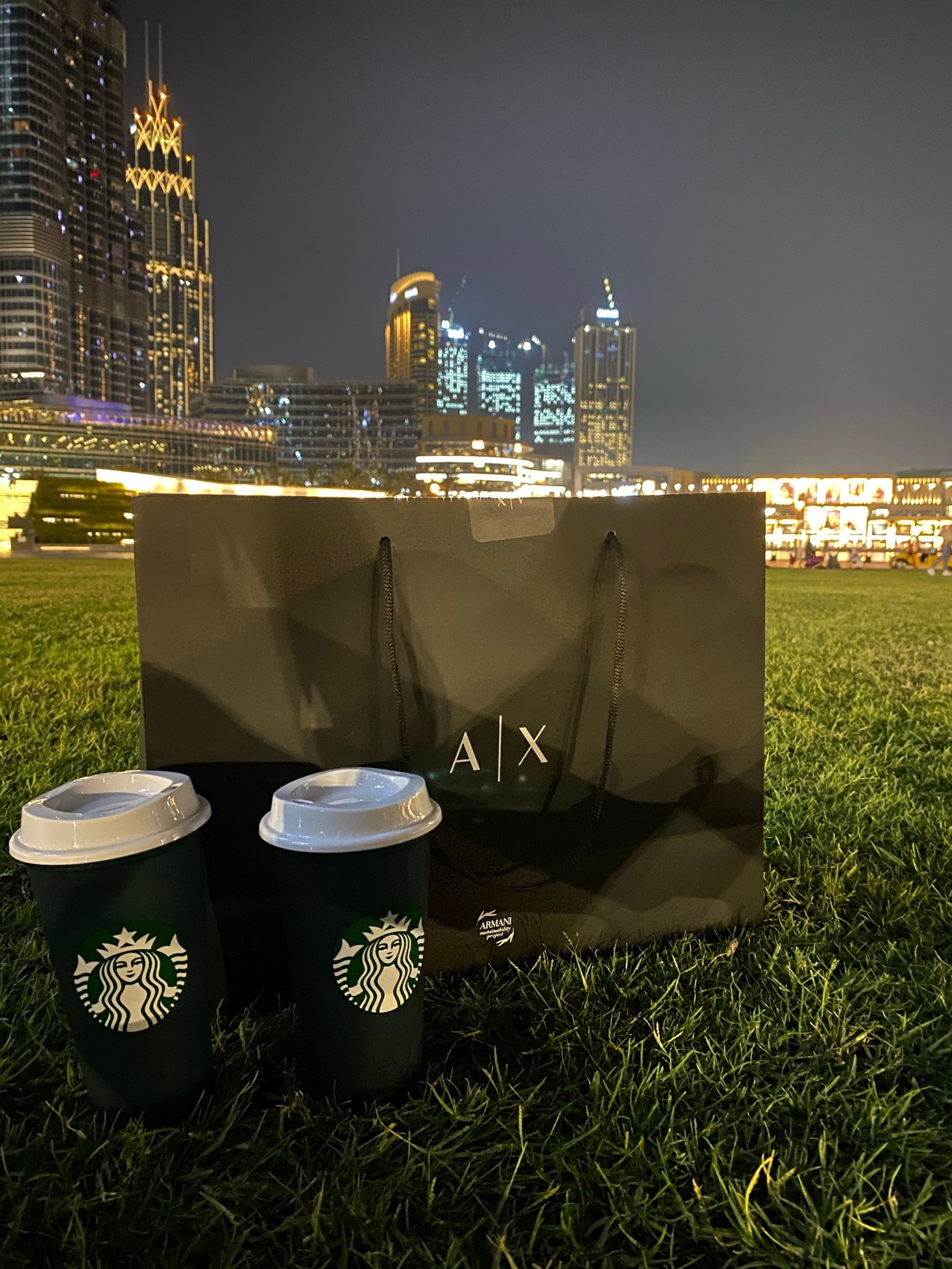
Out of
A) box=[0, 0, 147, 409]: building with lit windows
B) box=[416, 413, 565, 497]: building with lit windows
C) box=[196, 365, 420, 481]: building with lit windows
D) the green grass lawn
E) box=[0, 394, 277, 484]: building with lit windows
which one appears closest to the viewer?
the green grass lawn

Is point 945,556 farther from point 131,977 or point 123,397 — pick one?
point 123,397

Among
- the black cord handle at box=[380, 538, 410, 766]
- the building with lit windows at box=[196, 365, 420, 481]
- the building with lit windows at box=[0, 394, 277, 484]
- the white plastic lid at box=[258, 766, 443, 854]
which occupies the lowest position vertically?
the white plastic lid at box=[258, 766, 443, 854]

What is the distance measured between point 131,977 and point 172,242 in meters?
223

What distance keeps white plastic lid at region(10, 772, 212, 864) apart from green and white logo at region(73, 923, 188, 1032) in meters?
0.15

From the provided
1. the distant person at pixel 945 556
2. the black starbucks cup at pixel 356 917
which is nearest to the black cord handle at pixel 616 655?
the black starbucks cup at pixel 356 917

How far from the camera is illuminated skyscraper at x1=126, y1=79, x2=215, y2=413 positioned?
608 feet

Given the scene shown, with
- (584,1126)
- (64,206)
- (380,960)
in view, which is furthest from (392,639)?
(64,206)

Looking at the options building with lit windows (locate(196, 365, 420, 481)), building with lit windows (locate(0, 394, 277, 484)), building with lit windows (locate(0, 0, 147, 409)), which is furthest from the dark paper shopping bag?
building with lit windows (locate(196, 365, 420, 481))

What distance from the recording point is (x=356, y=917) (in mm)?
1289

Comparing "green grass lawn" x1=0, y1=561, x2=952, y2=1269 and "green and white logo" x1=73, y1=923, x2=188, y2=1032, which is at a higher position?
"green and white logo" x1=73, y1=923, x2=188, y2=1032

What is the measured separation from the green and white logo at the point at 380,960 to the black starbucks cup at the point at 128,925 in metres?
0.26

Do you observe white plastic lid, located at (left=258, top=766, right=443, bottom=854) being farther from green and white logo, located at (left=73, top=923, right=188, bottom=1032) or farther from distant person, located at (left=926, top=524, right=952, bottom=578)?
distant person, located at (left=926, top=524, right=952, bottom=578)

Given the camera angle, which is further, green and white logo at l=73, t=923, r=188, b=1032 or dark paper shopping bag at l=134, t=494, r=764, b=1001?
dark paper shopping bag at l=134, t=494, r=764, b=1001

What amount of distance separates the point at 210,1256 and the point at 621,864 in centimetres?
110
